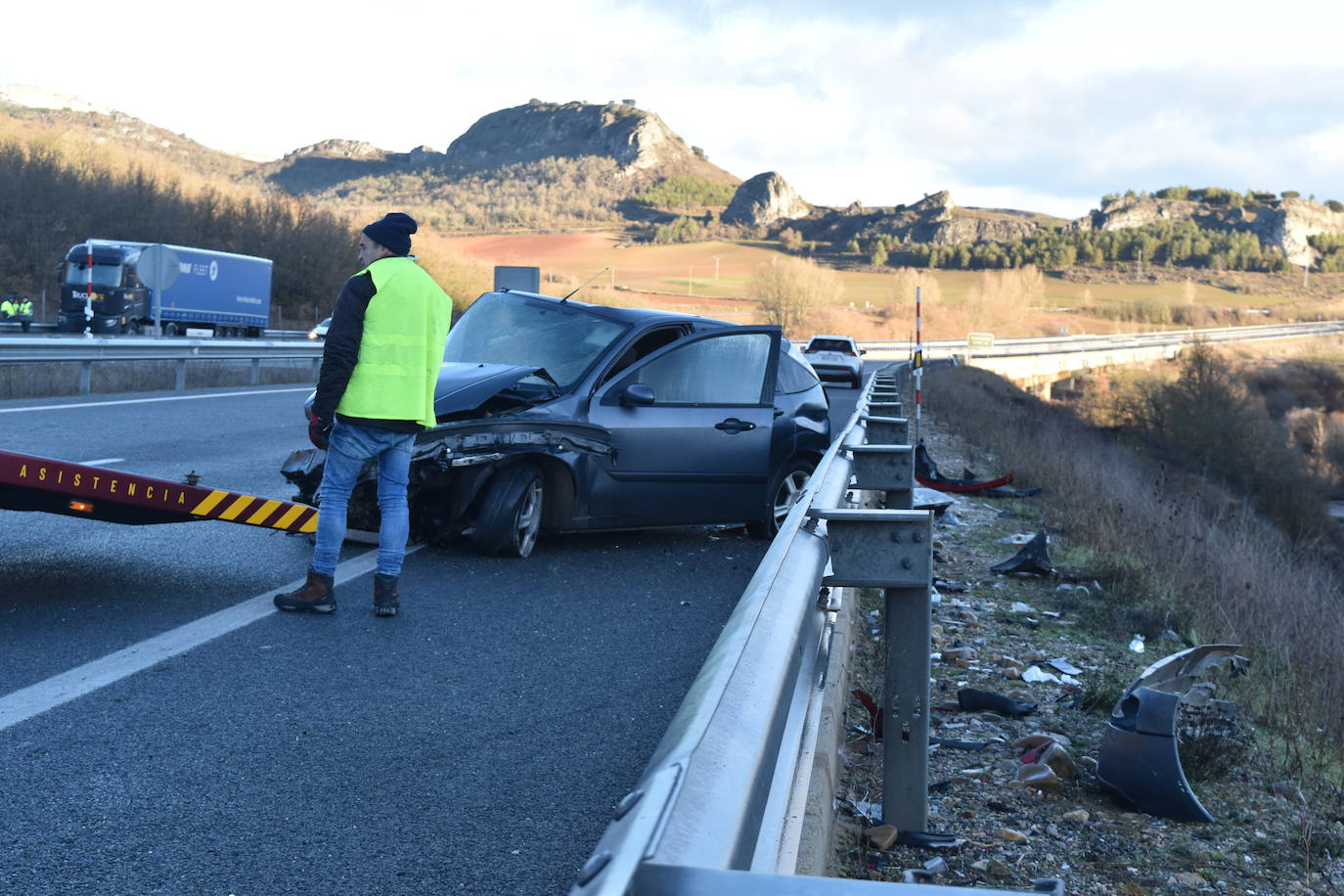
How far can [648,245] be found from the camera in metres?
157

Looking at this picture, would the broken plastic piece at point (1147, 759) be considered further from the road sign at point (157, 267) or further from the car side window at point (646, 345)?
the road sign at point (157, 267)

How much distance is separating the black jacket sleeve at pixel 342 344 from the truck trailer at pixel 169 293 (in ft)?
104

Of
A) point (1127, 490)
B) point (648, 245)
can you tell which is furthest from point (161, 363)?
point (648, 245)

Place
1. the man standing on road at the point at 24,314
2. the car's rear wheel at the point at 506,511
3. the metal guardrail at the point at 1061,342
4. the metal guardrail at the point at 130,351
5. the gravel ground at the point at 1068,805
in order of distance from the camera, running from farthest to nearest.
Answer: the metal guardrail at the point at 1061,342, the man standing on road at the point at 24,314, the metal guardrail at the point at 130,351, the car's rear wheel at the point at 506,511, the gravel ground at the point at 1068,805

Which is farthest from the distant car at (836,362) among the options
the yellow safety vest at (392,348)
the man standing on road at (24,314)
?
the yellow safety vest at (392,348)

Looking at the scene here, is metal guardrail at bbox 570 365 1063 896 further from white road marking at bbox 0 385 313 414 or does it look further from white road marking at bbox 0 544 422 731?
white road marking at bbox 0 385 313 414

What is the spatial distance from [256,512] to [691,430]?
3.10 metres

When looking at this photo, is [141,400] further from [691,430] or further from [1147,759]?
[1147,759]

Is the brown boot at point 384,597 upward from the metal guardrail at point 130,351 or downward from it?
downward

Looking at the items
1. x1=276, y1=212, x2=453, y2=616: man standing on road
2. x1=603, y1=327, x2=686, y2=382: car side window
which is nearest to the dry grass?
x1=603, y1=327, x2=686, y2=382: car side window

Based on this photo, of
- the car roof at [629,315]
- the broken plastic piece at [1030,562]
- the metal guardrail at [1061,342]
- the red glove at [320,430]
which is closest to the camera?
the red glove at [320,430]

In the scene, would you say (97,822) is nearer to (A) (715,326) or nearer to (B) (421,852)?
(B) (421,852)

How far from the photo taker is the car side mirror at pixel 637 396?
26.9 feet

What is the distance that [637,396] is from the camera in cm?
821
